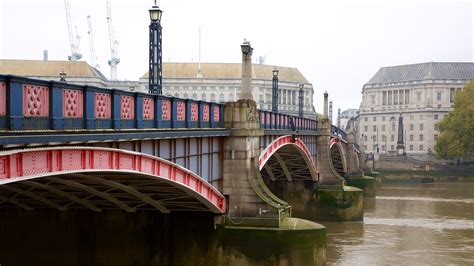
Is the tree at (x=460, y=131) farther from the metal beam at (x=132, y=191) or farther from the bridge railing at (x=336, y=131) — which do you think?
the metal beam at (x=132, y=191)

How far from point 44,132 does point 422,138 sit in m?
126

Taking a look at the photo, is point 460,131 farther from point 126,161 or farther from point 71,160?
point 71,160

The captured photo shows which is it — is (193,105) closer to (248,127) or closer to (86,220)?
(248,127)

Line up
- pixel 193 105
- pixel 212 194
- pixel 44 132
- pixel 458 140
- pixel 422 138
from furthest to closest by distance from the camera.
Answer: pixel 422 138
pixel 458 140
pixel 212 194
pixel 193 105
pixel 44 132

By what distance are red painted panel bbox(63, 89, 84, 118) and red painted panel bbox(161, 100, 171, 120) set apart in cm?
478

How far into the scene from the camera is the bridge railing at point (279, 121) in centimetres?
3172

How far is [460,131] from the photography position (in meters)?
99.1

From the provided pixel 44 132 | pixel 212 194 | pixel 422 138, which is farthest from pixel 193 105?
pixel 422 138

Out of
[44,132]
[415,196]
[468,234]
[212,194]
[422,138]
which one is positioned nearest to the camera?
[44,132]

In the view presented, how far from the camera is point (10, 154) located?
11.0 metres

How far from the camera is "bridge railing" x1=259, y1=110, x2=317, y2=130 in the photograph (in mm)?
31719

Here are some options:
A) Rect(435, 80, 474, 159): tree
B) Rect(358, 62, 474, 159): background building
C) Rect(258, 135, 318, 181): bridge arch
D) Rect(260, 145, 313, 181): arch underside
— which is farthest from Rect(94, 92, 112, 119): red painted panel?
Rect(358, 62, 474, 159): background building

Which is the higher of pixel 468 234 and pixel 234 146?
pixel 234 146

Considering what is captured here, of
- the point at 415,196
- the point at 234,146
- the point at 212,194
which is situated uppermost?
the point at 234,146
